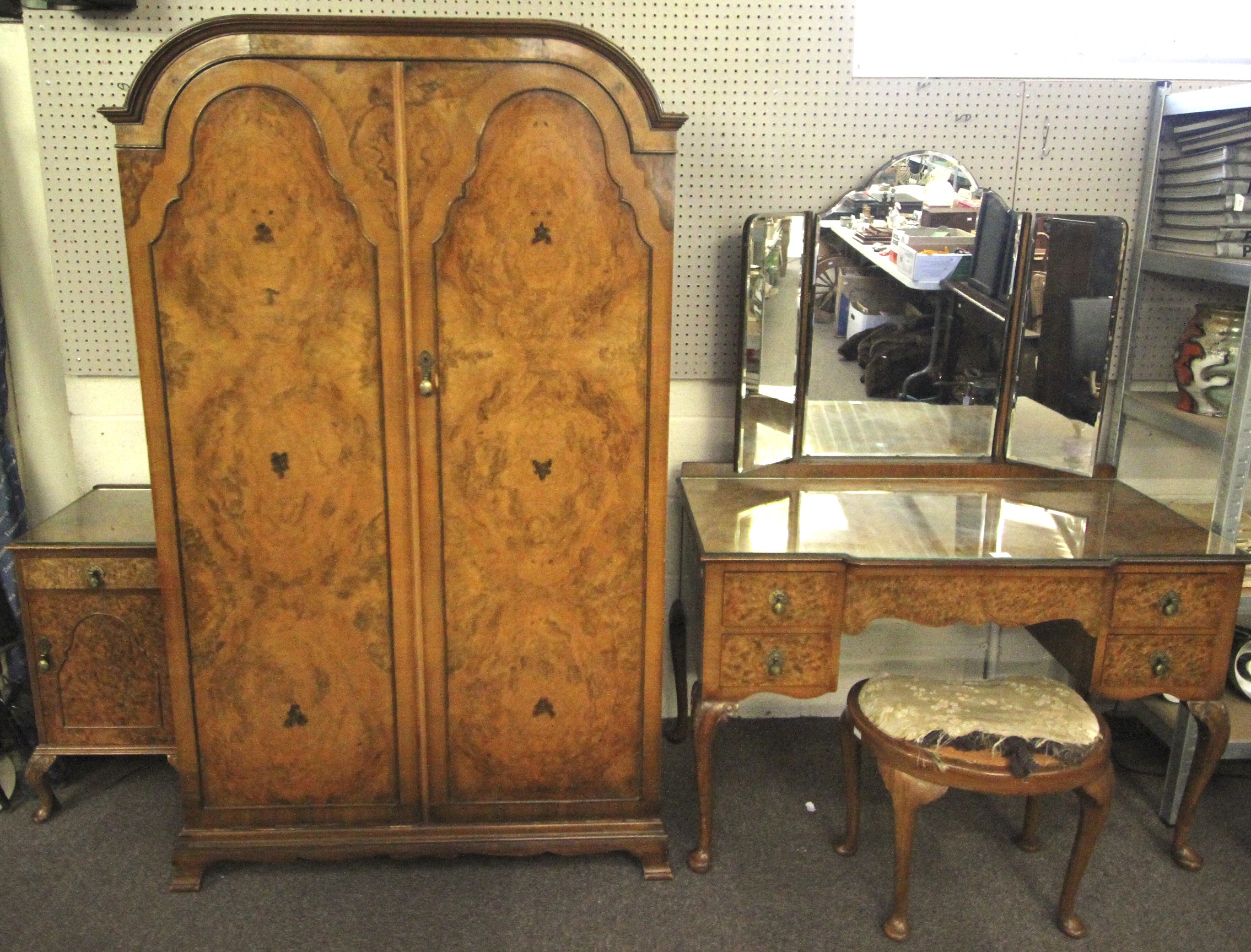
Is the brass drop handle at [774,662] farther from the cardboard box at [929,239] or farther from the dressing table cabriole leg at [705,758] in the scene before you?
the cardboard box at [929,239]

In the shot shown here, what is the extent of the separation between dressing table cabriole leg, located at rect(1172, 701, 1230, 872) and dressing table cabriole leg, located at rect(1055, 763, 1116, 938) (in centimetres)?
31

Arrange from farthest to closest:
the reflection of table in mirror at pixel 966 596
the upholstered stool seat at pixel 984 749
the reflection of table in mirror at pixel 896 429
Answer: the reflection of table in mirror at pixel 896 429
the reflection of table in mirror at pixel 966 596
the upholstered stool seat at pixel 984 749

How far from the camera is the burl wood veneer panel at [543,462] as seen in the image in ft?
6.75

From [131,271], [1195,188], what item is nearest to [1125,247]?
[1195,188]

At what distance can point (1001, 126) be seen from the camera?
8.77 ft

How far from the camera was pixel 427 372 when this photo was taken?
2123mm

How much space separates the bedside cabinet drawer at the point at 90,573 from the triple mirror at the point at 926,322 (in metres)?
1.49

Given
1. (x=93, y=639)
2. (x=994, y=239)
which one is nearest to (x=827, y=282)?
(x=994, y=239)

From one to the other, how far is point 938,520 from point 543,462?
95 centimetres

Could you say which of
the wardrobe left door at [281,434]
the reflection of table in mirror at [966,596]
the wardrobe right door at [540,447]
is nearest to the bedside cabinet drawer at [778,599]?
the reflection of table in mirror at [966,596]

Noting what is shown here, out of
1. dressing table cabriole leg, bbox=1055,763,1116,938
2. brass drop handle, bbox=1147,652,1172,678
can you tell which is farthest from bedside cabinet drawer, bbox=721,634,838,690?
brass drop handle, bbox=1147,652,1172,678

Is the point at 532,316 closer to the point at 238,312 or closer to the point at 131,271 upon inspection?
the point at 238,312

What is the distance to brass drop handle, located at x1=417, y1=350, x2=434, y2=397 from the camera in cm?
212

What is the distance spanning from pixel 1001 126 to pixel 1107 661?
1.35 metres
